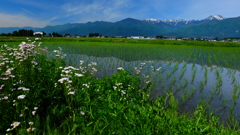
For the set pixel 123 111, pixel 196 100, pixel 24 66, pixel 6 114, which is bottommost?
pixel 196 100

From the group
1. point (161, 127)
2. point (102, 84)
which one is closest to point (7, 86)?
point (102, 84)

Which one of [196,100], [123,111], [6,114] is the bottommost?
[196,100]

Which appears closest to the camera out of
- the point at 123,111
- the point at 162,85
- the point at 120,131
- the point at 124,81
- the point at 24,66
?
the point at 120,131

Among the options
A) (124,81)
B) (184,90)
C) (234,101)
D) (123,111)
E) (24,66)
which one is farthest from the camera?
(184,90)

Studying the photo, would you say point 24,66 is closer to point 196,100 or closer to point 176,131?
point 176,131

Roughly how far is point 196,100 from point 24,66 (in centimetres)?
724

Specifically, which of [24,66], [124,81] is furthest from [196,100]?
[24,66]

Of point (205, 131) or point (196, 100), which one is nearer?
point (205, 131)

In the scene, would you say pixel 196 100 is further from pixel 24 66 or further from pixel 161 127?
pixel 24 66

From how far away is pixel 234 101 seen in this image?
7180 mm

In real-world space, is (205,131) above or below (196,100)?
above

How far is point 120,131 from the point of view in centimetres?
287

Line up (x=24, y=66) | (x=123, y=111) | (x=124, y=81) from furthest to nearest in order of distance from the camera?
(x=124, y=81)
(x=24, y=66)
(x=123, y=111)

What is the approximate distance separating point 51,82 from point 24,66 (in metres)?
0.99
